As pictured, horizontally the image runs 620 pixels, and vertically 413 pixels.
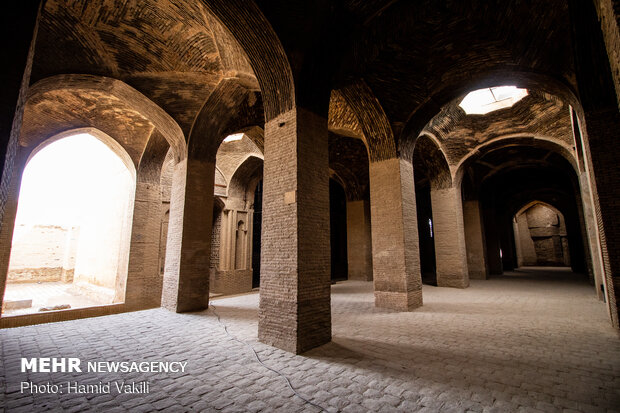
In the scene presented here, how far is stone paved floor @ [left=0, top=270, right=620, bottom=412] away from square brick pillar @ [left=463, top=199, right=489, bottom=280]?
8033mm

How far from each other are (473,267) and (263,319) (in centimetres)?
1391

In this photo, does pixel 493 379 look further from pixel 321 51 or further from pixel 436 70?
pixel 436 70

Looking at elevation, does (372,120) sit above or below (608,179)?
above

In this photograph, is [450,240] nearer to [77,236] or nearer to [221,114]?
[221,114]

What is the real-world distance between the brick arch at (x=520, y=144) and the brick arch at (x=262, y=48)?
10.1 metres

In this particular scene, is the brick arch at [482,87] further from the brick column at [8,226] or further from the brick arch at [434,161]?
the brick column at [8,226]

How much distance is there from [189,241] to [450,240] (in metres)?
10.3

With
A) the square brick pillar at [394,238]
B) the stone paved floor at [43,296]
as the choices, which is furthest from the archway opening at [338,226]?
the stone paved floor at [43,296]

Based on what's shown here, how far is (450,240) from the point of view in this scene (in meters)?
12.4

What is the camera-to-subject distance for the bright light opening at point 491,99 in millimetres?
10781

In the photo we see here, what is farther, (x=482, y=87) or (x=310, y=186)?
(x=482, y=87)

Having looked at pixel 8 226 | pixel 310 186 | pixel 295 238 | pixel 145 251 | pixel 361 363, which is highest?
pixel 310 186

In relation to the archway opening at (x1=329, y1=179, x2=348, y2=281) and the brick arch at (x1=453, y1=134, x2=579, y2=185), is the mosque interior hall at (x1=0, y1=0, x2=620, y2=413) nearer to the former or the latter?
the brick arch at (x1=453, y1=134, x2=579, y2=185)

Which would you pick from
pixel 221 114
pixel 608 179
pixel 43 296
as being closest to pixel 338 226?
pixel 221 114
